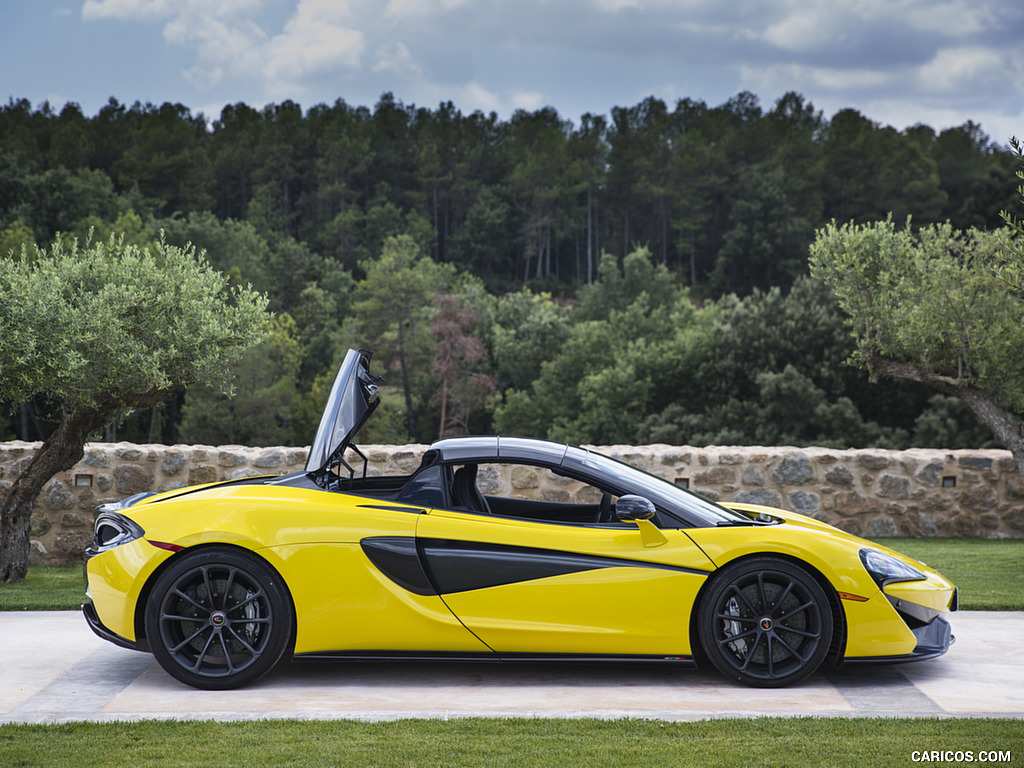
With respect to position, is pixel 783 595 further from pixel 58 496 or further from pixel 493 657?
pixel 58 496

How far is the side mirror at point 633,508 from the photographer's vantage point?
461 cm

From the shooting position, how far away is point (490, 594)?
4715mm

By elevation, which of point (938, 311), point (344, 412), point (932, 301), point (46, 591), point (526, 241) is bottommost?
point (46, 591)

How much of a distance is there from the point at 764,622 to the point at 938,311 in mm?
6591

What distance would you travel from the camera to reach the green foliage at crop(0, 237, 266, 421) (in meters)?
7.34

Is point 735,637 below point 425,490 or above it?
below

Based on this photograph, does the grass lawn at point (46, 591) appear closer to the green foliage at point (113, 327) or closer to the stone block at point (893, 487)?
the green foliage at point (113, 327)

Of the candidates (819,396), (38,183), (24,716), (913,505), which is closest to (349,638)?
(24,716)

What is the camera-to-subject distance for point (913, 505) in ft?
35.1

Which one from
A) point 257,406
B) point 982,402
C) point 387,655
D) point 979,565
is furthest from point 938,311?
point 257,406

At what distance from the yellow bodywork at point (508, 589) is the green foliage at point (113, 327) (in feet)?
10.8

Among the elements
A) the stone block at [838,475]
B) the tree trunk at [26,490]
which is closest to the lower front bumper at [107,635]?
the tree trunk at [26,490]

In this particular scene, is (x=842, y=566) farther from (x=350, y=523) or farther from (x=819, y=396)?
(x=819, y=396)

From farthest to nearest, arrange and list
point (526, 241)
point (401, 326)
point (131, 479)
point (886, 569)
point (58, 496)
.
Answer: point (526, 241), point (401, 326), point (131, 479), point (58, 496), point (886, 569)
